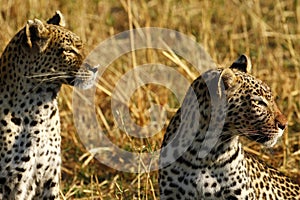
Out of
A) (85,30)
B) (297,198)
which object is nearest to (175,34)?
(85,30)

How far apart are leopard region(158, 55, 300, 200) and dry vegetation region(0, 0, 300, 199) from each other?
26.9 inches

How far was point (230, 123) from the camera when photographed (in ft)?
18.9

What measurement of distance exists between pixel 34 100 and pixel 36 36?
0.44m

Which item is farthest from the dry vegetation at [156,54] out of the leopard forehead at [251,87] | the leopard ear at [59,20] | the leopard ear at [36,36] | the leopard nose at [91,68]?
the leopard forehead at [251,87]

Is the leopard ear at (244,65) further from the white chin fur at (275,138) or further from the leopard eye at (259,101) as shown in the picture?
the white chin fur at (275,138)

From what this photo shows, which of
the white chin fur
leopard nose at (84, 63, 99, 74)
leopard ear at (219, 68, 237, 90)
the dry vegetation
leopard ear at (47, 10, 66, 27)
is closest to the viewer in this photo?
leopard ear at (219, 68, 237, 90)

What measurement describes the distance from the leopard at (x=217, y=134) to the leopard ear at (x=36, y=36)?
3.39ft

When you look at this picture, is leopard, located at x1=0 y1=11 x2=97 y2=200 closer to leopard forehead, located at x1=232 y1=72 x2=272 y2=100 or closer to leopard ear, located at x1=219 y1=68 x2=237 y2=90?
leopard ear, located at x1=219 y1=68 x2=237 y2=90

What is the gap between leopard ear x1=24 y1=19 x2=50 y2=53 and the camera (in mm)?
5836

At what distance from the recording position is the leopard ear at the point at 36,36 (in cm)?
584

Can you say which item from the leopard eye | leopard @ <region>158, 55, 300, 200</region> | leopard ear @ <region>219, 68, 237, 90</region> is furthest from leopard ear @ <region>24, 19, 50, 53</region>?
the leopard eye

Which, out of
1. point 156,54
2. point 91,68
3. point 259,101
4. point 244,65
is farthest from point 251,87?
point 156,54

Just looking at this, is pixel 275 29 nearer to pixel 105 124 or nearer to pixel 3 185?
pixel 105 124

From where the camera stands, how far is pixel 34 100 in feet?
19.5
